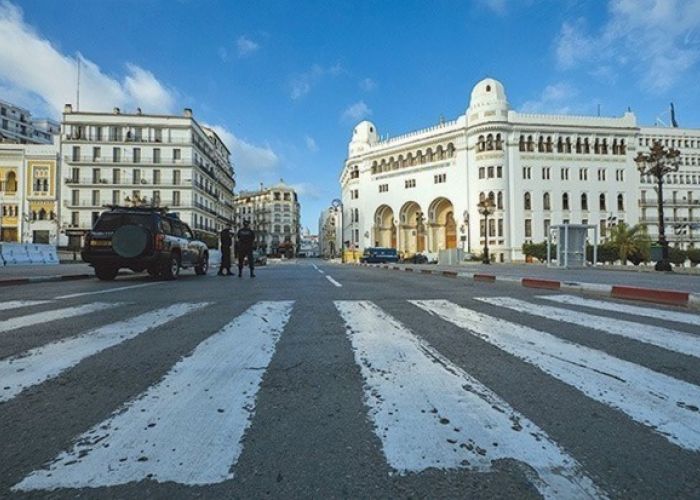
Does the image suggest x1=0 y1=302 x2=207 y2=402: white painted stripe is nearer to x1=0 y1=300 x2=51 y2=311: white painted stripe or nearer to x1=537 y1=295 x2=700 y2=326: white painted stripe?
x1=0 y1=300 x2=51 y2=311: white painted stripe

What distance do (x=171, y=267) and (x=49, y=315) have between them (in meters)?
6.26


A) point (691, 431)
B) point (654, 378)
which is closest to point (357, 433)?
point (691, 431)

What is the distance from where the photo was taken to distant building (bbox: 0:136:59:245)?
182ft

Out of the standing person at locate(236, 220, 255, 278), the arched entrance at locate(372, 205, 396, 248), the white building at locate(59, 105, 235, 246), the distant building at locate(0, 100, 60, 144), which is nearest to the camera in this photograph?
the standing person at locate(236, 220, 255, 278)

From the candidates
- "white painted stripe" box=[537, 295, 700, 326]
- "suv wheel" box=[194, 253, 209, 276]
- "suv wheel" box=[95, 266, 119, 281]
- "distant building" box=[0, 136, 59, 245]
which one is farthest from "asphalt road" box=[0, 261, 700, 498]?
"distant building" box=[0, 136, 59, 245]

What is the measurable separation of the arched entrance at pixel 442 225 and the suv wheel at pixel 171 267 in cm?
5120

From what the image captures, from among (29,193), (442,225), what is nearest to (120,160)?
(29,193)

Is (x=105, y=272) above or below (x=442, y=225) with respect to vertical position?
below

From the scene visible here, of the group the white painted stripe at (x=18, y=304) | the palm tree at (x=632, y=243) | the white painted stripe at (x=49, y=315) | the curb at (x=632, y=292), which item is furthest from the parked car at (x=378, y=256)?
the white painted stripe at (x=49, y=315)

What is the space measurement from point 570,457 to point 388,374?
1308 mm

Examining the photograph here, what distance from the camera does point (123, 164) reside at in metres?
57.8

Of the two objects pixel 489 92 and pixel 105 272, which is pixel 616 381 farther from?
pixel 489 92

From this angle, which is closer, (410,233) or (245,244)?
(245,244)

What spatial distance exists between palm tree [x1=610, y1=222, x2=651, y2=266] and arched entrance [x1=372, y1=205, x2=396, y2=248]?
36897mm
